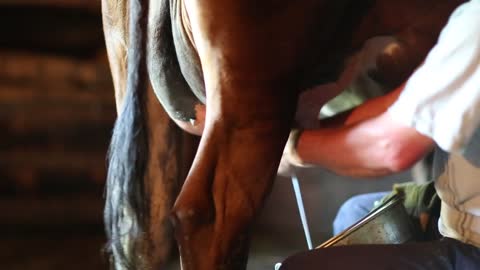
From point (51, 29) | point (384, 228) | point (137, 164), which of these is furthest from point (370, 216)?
point (51, 29)

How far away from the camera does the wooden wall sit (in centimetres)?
164

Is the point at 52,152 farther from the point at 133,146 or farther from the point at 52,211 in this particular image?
the point at 133,146

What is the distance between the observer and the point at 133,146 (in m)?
0.83

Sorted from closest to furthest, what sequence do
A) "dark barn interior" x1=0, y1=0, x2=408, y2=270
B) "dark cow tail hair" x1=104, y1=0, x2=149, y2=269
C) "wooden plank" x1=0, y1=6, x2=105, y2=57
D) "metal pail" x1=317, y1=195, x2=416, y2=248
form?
1. "dark cow tail hair" x1=104, y1=0, x2=149, y2=269
2. "metal pail" x1=317, y1=195, x2=416, y2=248
3. "dark barn interior" x1=0, y1=0, x2=408, y2=270
4. "wooden plank" x1=0, y1=6, x2=105, y2=57

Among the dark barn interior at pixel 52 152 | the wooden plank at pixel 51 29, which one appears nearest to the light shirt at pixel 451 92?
the dark barn interior at pixel 52 152

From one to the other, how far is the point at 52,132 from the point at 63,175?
108mm

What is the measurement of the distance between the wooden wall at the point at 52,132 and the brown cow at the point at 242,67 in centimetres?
87

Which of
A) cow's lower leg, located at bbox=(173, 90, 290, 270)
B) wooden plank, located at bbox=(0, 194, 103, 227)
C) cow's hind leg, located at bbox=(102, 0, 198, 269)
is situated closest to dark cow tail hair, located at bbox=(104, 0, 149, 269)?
cow's hind leg, located at bbox=(102, 0, 198, 269)

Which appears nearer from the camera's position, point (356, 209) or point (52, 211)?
point (356, 209)

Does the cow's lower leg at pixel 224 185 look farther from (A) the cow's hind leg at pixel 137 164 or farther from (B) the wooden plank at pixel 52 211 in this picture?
(B) the wooden plank at pixel 52 211

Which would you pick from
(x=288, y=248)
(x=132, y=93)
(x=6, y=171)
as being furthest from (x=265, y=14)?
(x=6, y=171)

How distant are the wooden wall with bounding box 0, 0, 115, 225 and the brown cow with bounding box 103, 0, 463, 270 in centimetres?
87

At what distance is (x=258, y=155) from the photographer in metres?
0.66

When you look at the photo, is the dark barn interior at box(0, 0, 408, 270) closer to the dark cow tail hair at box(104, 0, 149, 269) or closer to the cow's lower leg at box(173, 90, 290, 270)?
the dark cow tail hair at box(104, 0, 149, 269)
